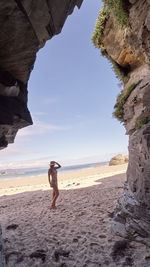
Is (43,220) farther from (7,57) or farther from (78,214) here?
(7,57)

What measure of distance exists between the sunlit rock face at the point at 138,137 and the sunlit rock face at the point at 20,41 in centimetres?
306

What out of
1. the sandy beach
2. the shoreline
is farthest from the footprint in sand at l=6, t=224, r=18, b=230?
the shoreline

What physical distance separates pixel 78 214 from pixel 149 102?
5857 mm

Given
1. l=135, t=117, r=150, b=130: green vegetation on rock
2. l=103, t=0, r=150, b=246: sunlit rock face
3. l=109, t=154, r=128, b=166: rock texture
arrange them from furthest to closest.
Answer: l=109, t=154, r=128, b=166: rock texture → l=135, t=117, r=150, b=130: green vegetation on rock → l=103, t=0, r=150, b=246: sunlit rock face

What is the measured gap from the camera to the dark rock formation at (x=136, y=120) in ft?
13.6

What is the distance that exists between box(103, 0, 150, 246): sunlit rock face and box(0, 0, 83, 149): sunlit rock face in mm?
3057

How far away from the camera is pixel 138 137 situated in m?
4.71

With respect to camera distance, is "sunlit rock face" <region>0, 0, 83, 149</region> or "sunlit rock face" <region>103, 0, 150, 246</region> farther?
"sunlit rock face" <region>103, 0, 150, 246</region>

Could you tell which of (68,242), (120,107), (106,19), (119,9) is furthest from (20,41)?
(106,19)

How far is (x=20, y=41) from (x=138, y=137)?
4.46m

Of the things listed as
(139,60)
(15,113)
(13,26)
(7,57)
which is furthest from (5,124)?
(139,60)

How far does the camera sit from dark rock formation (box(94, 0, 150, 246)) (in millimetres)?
4145

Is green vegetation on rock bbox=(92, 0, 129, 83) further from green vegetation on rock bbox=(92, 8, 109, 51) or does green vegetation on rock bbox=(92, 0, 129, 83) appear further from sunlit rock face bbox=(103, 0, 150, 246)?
sunlit rock face bbox=(103, 0, 150, 246)

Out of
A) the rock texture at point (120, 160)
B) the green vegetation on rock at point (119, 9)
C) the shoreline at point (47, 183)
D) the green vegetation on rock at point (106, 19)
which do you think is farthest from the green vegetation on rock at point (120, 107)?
the rock texture at point (120, 160)
